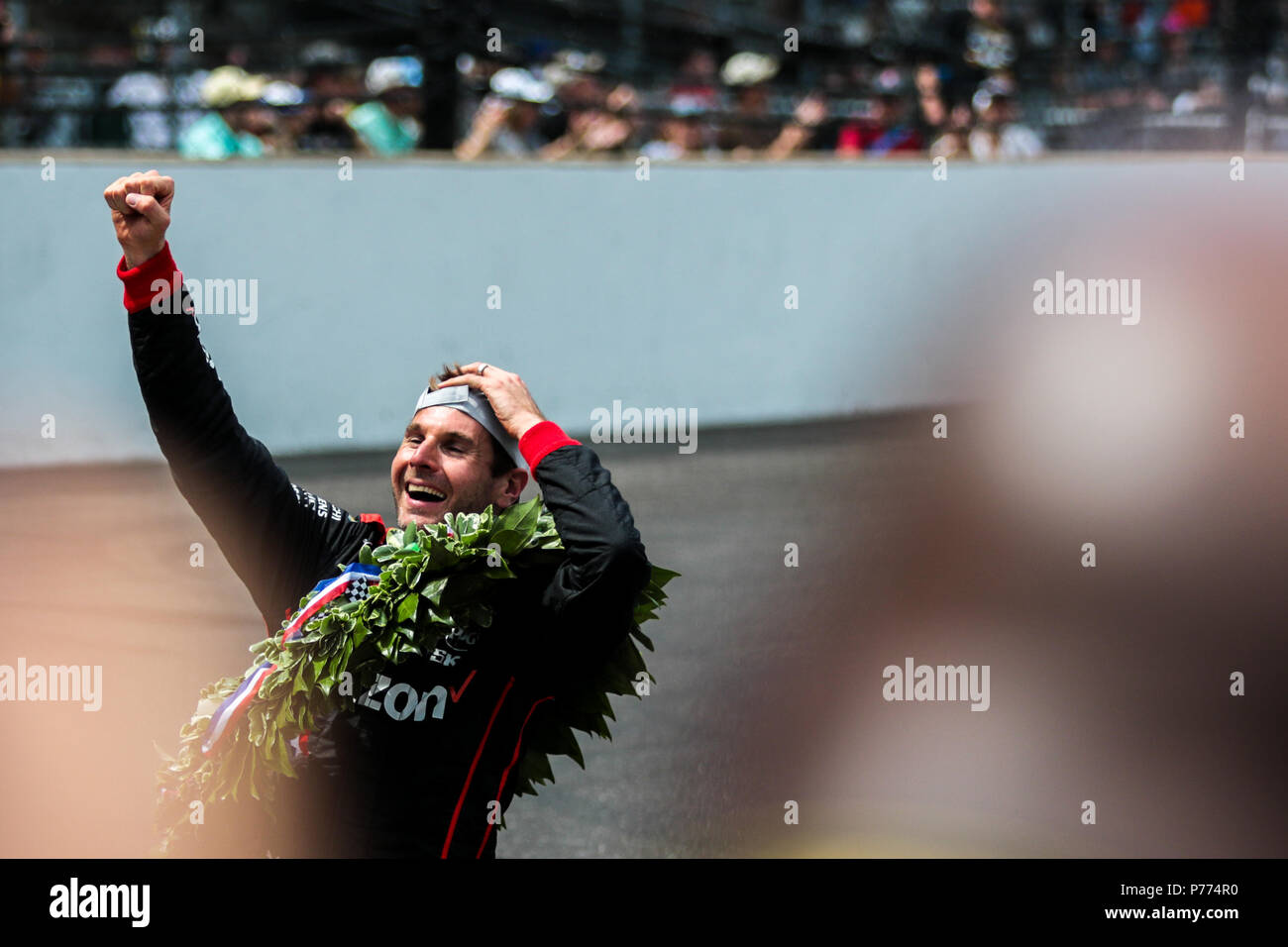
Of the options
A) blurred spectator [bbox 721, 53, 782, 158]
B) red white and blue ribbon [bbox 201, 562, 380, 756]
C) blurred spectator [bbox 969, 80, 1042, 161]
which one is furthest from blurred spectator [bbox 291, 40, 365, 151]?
red white and blue ribbon [bbox 201, 562, 380, 756]

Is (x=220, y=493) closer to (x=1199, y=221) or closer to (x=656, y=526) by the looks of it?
(x=656, y=526)

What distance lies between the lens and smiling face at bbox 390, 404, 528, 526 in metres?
3.07

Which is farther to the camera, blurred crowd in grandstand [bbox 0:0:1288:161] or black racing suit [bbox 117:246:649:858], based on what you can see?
blurred crowd in grandstand [bbox 0:0:1288:161]

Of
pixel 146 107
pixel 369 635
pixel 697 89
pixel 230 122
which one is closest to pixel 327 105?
A: pixel 230 122

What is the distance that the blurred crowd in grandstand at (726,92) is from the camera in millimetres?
10242

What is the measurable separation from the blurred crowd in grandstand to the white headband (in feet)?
23.8

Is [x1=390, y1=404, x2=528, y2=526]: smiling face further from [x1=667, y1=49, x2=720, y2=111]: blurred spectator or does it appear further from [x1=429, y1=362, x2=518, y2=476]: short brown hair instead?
[x1=667, y1=49, x2=720, y2=111]: blurred spectator

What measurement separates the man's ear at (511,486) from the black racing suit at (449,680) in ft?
0.89

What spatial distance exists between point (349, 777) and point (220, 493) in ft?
2.12

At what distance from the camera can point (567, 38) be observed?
1211cm

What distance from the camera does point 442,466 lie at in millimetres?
3090

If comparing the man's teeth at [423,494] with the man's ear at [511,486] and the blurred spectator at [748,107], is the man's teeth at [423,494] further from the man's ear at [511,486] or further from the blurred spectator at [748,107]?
the blurred spectator at [748,107]

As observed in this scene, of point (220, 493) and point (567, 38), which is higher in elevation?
point (567, 38)
